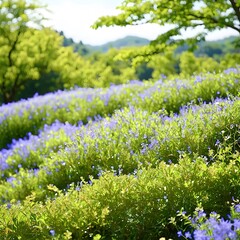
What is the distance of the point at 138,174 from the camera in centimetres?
389

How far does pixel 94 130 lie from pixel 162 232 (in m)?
2.73

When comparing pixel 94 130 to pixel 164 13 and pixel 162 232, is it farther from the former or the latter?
pixel 164 13

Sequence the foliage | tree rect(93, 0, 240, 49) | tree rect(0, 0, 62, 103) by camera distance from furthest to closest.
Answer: tree rect(0, 0, 62, 103) → tree rect(93, 0, 240, 49) → the foliage

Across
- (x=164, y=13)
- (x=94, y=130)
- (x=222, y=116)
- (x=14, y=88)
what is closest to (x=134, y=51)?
(x=164, y=13)

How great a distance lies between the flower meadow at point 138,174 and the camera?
3459mm

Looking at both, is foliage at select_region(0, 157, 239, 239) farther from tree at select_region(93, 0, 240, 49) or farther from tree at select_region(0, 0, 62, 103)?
tree at select_region(0, 0, 62, 103)

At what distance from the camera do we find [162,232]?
360 centimetres

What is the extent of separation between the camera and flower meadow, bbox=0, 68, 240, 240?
11.3ft

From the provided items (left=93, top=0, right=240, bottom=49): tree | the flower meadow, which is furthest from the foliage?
(left=93, top=0, right=240, bottom=49): tree

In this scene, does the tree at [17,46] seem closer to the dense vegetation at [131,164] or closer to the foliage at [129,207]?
the dense vegetation at [131,164]

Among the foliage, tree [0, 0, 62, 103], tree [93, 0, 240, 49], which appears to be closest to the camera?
the foliage

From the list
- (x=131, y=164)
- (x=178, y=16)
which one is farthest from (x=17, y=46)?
(x=131, y=164)

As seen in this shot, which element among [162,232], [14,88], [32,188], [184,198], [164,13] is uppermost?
[164,13]

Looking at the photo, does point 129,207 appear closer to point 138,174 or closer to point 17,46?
point 138,174
